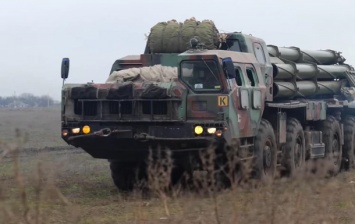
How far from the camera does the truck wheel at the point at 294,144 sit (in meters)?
16.0

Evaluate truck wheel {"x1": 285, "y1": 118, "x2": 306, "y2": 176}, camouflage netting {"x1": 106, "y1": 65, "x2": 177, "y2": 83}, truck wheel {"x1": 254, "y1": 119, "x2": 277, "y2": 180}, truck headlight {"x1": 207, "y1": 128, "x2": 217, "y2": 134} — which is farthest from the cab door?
truck wheel {"x1": 285, "y1": 118, "x2": 306, "y2": 176}

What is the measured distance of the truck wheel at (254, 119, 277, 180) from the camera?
14.1 metres

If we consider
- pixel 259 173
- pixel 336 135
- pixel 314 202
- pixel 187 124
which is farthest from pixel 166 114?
pixel 336 135

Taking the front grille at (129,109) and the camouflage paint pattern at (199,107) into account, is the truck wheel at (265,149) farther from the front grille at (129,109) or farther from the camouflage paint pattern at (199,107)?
the front grille at (129,109)

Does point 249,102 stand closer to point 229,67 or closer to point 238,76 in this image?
point 238,76

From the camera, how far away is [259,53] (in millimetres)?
15672

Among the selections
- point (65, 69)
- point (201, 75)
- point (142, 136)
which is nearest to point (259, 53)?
point (201, 75)

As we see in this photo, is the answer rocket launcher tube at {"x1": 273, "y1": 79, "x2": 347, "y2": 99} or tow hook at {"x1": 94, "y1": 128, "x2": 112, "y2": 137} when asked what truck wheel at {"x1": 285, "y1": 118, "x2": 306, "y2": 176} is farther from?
tow hook at {"x1": 94, "y1": 128, "x2": 112, "y2": 137}

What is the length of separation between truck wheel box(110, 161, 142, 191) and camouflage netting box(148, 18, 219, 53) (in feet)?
6.90

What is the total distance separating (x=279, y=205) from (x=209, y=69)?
254 inches

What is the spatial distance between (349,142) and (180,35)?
6.91m

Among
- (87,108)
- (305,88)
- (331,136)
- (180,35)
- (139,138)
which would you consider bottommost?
(331,136)

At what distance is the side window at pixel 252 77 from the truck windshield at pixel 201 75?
5.21ft

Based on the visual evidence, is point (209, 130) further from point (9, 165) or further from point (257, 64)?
point (9, 165)
